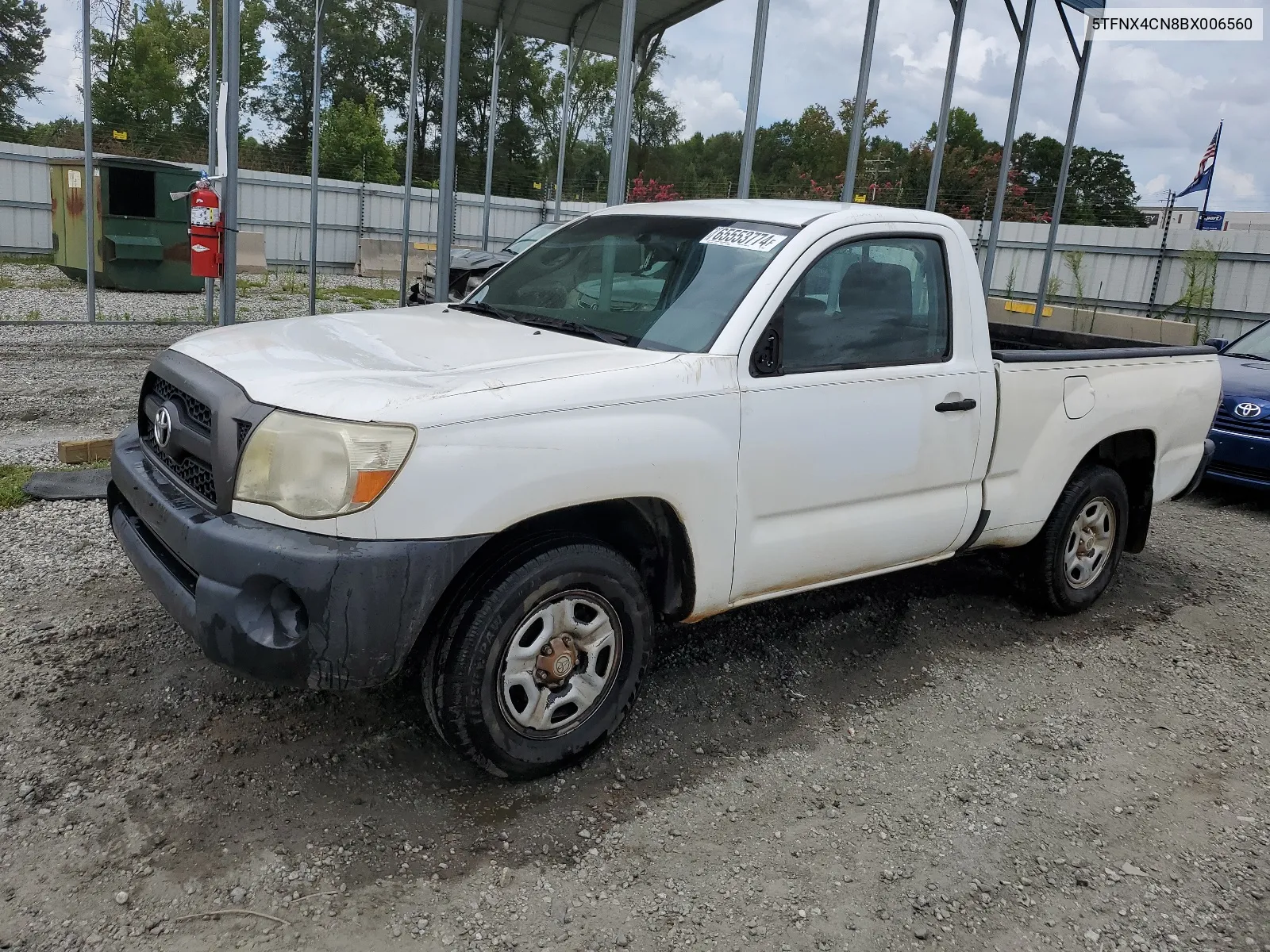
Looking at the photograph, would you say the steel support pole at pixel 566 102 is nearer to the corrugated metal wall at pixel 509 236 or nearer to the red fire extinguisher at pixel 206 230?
the corrugated metal wall at pixel 509 236

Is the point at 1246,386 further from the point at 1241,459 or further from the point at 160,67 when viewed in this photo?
the point at 160,67

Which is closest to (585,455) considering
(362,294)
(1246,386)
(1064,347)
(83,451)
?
(1064,347)

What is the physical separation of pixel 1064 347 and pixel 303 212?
20.9 meters

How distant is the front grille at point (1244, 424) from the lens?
7.68 m

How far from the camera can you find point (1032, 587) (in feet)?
16.7

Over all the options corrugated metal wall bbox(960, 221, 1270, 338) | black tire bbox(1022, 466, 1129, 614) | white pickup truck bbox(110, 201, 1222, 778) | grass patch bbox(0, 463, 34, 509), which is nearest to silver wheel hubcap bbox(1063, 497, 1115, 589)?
black tire bbox(1022, 466, 1129, 614)

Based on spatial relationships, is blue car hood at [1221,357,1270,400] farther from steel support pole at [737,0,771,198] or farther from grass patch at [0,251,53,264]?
grass patch at [0,251,53,264]

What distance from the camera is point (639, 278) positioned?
3.99 metres

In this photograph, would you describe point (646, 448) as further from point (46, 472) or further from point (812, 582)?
point (46, 472)

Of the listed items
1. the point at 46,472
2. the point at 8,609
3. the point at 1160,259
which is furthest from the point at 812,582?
the point at 1160,259

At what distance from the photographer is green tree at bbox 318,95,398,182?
3634 cm

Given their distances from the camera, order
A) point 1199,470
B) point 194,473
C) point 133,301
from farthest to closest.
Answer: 1. point 133,301
2. point 1199,470
3. point 194,473

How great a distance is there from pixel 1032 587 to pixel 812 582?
179 centimetres

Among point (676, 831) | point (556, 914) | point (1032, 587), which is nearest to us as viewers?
point (556, 914)
